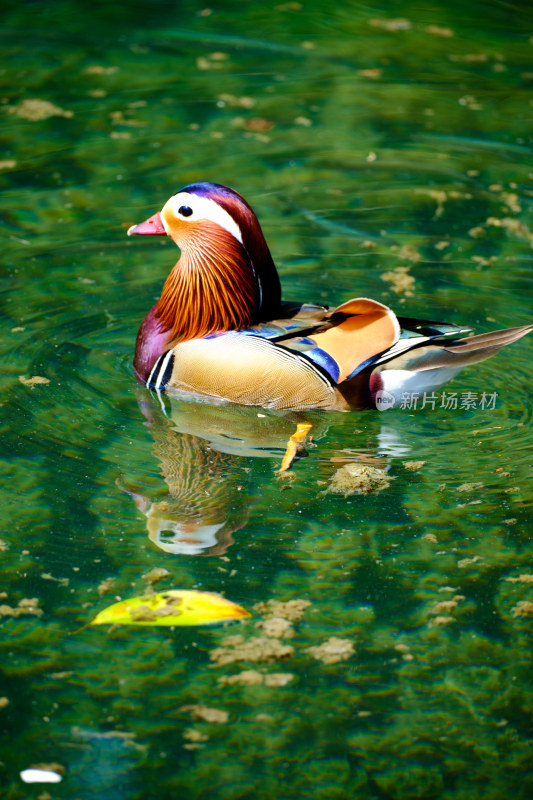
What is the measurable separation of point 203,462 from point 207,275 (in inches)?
46.0

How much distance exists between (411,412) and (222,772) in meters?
2.50

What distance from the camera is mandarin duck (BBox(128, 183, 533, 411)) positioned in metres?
4.98

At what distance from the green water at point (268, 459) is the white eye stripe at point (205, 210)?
3.04 feet

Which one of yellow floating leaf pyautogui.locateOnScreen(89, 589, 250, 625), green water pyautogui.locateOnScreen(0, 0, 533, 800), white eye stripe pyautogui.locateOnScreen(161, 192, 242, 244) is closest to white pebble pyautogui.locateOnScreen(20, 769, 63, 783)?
green water pyautogui.locateOnScreen(0, 0, 533, 800)

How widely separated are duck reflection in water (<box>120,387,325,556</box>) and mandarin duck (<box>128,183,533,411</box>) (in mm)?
113

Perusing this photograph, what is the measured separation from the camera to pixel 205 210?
5258 millimetres

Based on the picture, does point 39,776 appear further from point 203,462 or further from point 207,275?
point 207,275

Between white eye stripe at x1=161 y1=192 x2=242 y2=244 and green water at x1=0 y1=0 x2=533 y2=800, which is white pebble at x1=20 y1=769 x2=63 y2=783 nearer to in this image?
green water at x1=0 y1=0 x2=533 y2=800

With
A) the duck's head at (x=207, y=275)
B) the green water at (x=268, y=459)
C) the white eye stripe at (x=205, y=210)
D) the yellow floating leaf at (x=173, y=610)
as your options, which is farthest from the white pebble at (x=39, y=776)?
the white eye stripe at (x=205, y=210)

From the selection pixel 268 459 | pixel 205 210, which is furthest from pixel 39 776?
pixel 205 210

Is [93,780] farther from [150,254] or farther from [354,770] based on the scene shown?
[150,254]

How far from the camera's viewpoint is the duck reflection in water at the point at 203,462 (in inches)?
167

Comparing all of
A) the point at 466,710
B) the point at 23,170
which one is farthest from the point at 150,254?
the point at 466,710

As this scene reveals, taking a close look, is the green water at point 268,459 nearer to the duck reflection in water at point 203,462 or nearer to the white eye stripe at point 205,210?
the duck reflection in water at point 203,462
